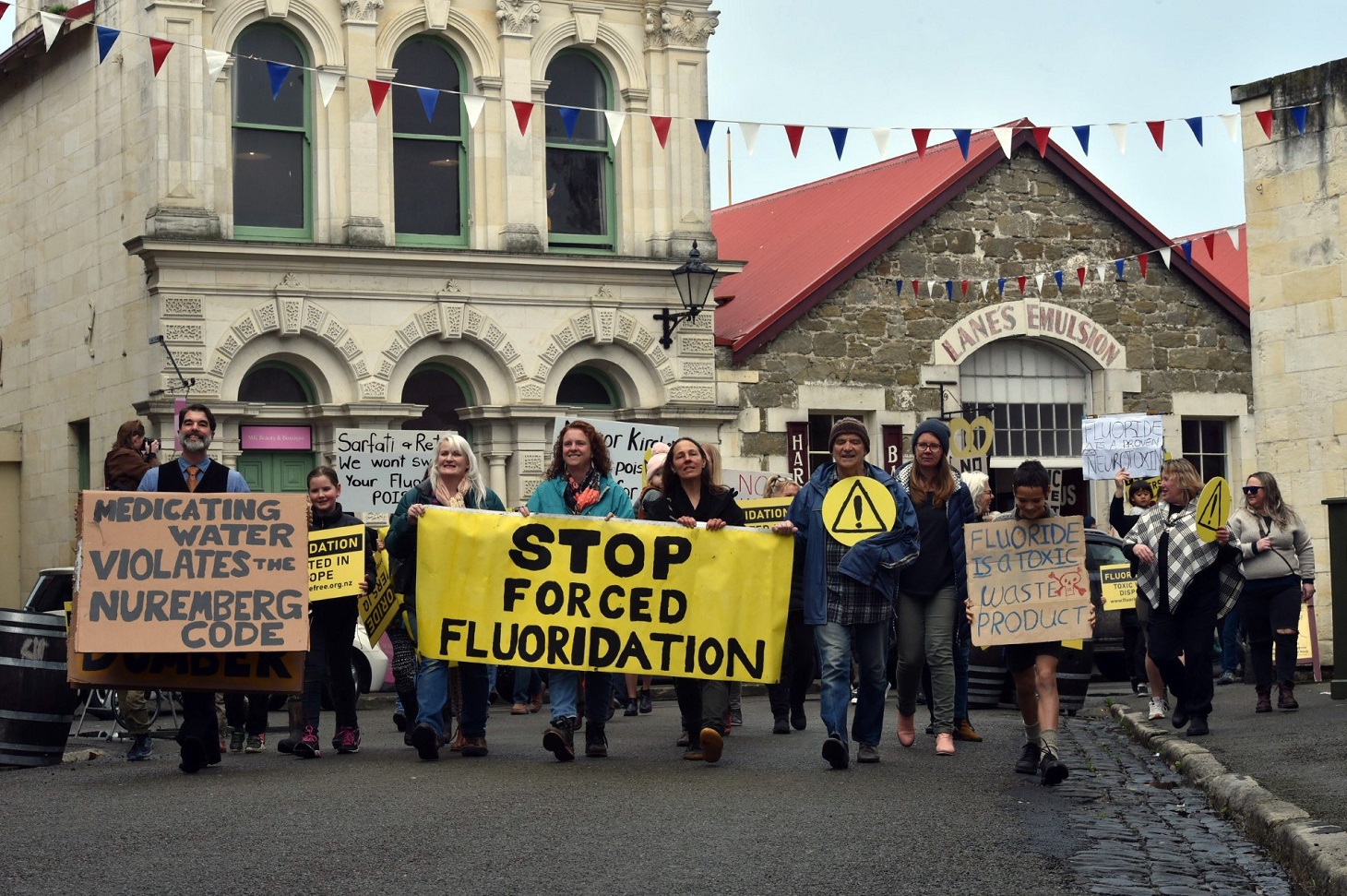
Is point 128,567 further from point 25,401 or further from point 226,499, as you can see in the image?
point 25,401

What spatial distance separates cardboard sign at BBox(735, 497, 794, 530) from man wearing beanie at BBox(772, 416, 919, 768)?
15.3 feet

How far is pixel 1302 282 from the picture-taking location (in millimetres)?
18781

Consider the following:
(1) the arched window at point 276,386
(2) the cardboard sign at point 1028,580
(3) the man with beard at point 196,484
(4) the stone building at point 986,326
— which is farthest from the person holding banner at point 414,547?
(4) the stone building at point 986,326

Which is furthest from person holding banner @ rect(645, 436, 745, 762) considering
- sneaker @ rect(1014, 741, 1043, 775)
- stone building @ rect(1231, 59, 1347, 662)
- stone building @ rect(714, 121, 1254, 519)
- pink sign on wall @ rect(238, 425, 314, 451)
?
stone building @ rect(714, 121, 1254, 519)

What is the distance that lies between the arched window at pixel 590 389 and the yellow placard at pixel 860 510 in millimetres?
13318

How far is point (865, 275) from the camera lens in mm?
26250

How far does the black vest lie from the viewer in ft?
36.8

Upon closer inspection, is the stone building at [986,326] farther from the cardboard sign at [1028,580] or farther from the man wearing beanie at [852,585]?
the cardboard sign at [1028,580]

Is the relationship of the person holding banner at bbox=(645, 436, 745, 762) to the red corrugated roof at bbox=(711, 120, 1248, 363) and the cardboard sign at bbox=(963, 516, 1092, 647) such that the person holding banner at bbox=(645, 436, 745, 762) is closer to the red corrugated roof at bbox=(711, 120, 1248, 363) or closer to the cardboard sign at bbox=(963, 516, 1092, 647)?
the cardboard sign at bbox=(963, 516, 1092, 647)

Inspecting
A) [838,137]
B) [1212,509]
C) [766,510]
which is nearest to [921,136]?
[838,137]

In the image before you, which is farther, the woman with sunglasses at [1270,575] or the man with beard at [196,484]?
the woman with sunglasses at [1270,575]

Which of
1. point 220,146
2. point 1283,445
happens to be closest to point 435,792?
point 1283,445

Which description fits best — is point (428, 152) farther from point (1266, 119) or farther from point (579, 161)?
point (1266, 119)

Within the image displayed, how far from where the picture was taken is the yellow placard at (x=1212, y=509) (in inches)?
503
